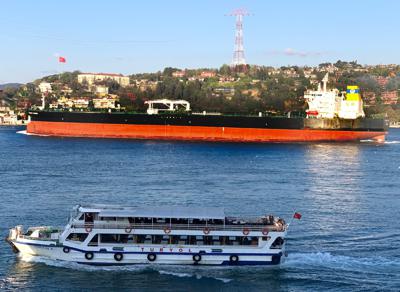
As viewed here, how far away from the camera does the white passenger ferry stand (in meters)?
28.0

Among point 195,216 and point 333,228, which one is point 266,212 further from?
point 195,216

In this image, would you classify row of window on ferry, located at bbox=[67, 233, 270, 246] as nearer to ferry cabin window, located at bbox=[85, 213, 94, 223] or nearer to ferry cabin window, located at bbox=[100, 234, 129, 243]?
ferry cabin window, located at bbox=[100, 234, 129, 243]

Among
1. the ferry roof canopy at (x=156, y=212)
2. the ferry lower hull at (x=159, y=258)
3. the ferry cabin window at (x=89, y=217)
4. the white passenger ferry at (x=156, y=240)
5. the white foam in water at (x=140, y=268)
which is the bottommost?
the white foam in water at (x=140, y=268)

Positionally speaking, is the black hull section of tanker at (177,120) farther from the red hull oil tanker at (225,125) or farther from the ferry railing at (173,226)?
the ferry railing at (173,226)

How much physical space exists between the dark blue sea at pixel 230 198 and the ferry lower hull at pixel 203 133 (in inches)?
382

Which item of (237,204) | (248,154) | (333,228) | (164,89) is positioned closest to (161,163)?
(248,154)

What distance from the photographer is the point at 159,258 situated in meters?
28.0

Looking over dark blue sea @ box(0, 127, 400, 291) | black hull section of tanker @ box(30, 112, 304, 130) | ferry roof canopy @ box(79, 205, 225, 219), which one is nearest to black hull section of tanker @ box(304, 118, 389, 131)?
black hull section of tanker @ box(30, 112, 304, 130)

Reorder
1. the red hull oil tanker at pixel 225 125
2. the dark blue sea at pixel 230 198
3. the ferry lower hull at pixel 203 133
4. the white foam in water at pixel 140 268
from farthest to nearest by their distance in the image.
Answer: the red hull oil tanker at pixel 225 125 → the ferry lower hull at pixel 203 133 → the white foam in water at pixel 140 268 → the dark blue sea at pixel 230 198

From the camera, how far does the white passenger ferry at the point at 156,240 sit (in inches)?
1102

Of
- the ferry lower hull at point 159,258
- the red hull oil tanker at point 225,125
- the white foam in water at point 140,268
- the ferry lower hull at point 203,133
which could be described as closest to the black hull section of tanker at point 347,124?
the red hull oil tanker at point 225,125

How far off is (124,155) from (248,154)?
537 inches

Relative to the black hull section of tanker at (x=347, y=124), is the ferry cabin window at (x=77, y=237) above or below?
below

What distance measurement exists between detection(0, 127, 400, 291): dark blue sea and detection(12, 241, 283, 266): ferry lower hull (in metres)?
0.31
